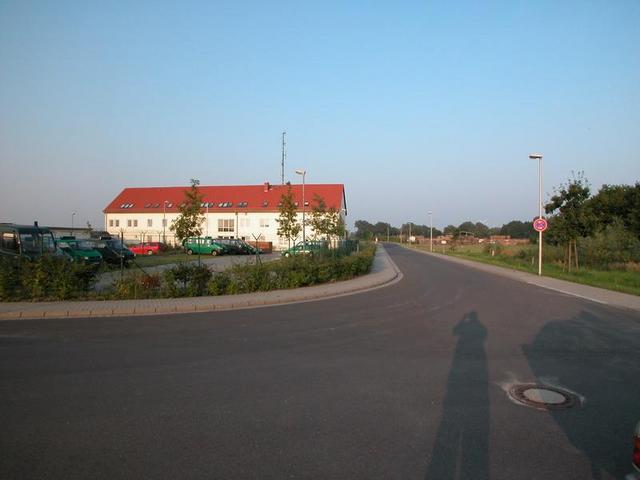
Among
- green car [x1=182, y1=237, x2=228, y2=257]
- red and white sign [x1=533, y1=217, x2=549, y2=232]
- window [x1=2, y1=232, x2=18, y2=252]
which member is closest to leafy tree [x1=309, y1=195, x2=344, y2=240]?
red and white sign [x1=533, y1=217, x2=549, y2=232]

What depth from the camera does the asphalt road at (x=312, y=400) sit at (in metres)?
3.73

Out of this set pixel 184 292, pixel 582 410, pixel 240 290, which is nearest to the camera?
pixel 582 410

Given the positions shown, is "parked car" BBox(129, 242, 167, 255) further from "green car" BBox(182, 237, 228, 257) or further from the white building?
the white building

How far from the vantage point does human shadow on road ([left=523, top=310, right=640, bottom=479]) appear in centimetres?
404

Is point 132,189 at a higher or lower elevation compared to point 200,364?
higher

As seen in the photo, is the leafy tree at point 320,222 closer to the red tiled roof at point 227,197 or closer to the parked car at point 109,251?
the parked car at point 109,251

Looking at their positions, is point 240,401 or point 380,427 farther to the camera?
point 240,401

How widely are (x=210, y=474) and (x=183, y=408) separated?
1496 mm

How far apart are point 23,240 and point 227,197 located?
46.9m

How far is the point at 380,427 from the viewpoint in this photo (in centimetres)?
442

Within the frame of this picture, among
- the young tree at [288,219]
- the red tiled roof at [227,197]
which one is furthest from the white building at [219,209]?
the young tree at [288,219]

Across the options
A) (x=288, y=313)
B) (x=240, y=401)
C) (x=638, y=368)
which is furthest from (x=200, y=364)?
(x=638, y=368)

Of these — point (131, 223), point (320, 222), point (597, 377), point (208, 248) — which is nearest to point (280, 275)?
point (597, 377)

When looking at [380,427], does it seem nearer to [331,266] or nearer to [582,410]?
[582,410]
